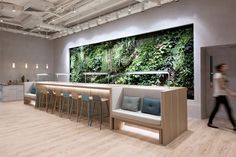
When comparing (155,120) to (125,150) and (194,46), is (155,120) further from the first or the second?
(194,46)

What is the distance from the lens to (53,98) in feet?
23.8

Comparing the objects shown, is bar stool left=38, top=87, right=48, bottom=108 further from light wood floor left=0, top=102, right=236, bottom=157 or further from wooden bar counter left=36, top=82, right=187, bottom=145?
wooden bar counter left=36, top=82, right=187, bottom=145

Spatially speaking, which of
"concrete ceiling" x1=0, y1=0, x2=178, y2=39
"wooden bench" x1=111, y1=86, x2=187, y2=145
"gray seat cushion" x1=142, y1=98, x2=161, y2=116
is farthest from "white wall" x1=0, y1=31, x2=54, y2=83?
"gray seat cushion" x1=142, y1=98, x2=161, y2=116

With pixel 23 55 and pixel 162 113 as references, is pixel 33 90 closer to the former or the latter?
pixel 23 55

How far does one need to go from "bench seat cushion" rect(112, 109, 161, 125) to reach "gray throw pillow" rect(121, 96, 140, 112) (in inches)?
5.1

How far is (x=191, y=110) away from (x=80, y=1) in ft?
16.2

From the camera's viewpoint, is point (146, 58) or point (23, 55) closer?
point (146, 58)

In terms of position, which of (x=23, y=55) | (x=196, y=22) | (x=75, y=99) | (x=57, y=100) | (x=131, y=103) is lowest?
(x=57, y=100)

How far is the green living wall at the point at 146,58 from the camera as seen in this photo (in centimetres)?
564

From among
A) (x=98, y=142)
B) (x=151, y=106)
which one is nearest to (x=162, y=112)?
(x=151, y=106)

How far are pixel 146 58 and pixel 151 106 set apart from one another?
282 cm

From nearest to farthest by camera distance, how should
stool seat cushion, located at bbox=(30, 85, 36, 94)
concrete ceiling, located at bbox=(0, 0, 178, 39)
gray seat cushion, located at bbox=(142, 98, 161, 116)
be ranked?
gray seat cushion, located at bbox=(142, 98, 161, 116) < concrete ceiling, located at bbox=(0, 0, 178, 39) < stool seat cushion, located at bbox=(30, 85, 36, 94)

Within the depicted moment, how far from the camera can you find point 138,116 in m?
3.88

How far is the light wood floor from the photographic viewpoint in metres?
3.19
